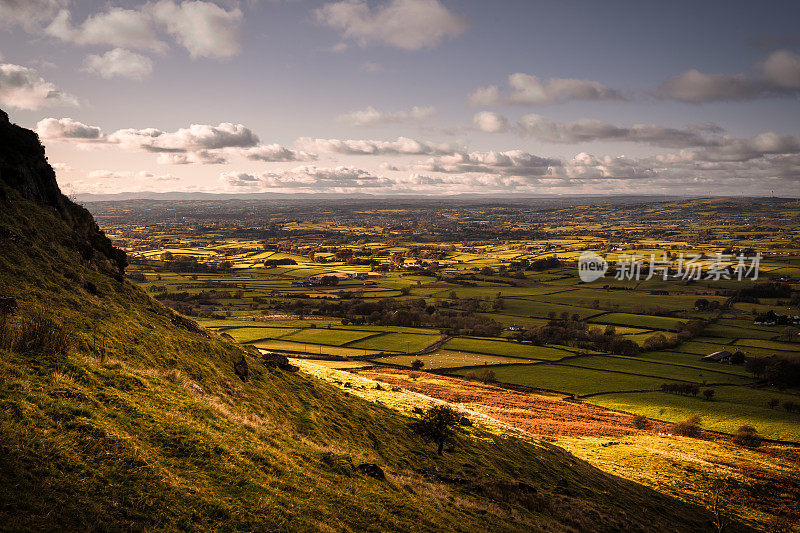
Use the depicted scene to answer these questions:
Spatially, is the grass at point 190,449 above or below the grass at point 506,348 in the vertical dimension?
above

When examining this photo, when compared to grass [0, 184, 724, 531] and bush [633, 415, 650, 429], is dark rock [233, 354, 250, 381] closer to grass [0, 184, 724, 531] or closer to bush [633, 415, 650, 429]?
grass [0, 184, 724, 531]

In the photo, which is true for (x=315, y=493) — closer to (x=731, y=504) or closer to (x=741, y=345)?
(x=731, y=504)

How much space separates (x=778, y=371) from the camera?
85312 millimetres

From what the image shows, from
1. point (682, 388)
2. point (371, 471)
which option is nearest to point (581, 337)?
point (682, 388)

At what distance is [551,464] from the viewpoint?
44500 mm

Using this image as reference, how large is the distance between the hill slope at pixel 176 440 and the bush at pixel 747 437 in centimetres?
3379

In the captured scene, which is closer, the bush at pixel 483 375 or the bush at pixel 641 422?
the bush at pixel 641 422

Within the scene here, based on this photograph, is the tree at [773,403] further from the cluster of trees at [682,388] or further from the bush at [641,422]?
the bush at [641,422]

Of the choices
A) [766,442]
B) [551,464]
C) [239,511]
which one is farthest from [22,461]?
[766,442]

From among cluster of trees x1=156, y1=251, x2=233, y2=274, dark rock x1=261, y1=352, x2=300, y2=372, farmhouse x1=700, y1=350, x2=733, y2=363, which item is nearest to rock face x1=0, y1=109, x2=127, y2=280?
dark rock x1=261, y1=352, x2=300, y2=372

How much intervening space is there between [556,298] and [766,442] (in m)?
99.6

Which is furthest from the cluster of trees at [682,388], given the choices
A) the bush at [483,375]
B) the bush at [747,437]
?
the bush at [483,375]

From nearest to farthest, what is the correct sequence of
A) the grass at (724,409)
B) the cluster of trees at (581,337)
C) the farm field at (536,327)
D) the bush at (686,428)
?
the bush at (686,428) → the grass at (724,409) → the farm field at (536,327) → the cluster of trees at (581,337)

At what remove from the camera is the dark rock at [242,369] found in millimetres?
33406
